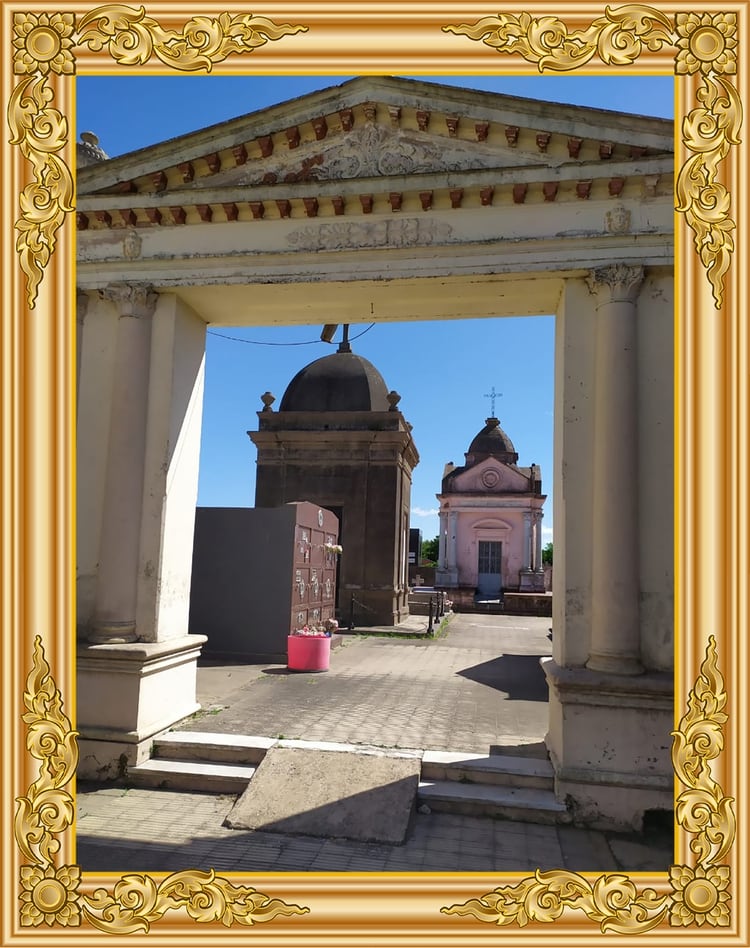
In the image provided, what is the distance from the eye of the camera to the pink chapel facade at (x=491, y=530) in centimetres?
3506

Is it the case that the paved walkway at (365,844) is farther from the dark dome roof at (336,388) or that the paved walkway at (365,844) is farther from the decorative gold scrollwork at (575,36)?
the dark dome roof at (336,388)

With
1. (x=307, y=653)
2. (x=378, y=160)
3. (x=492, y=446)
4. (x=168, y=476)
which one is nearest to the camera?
(x=378, y=160)

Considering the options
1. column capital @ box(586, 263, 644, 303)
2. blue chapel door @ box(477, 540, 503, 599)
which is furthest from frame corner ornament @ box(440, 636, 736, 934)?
blue chapel door @ box(477, 540, 503, 599)

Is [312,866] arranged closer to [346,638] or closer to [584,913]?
[584,913]

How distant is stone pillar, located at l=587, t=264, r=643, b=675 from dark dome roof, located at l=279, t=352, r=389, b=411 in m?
14.1

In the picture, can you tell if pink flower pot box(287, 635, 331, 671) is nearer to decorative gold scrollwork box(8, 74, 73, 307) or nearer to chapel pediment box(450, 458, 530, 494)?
decorative gold scrollwork box(8, 74, 73, 307)

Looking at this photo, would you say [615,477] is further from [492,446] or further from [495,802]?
[492,446]

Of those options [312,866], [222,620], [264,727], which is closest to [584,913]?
[312,866]

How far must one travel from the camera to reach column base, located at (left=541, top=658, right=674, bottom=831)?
207 inches

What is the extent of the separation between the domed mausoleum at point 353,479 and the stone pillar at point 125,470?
1172 cm

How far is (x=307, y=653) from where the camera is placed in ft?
34.9

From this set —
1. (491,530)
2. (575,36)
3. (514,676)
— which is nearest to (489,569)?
(491,530)

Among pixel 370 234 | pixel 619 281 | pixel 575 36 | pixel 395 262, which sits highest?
pixel 575 36

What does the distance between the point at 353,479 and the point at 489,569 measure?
1887 centimetres
